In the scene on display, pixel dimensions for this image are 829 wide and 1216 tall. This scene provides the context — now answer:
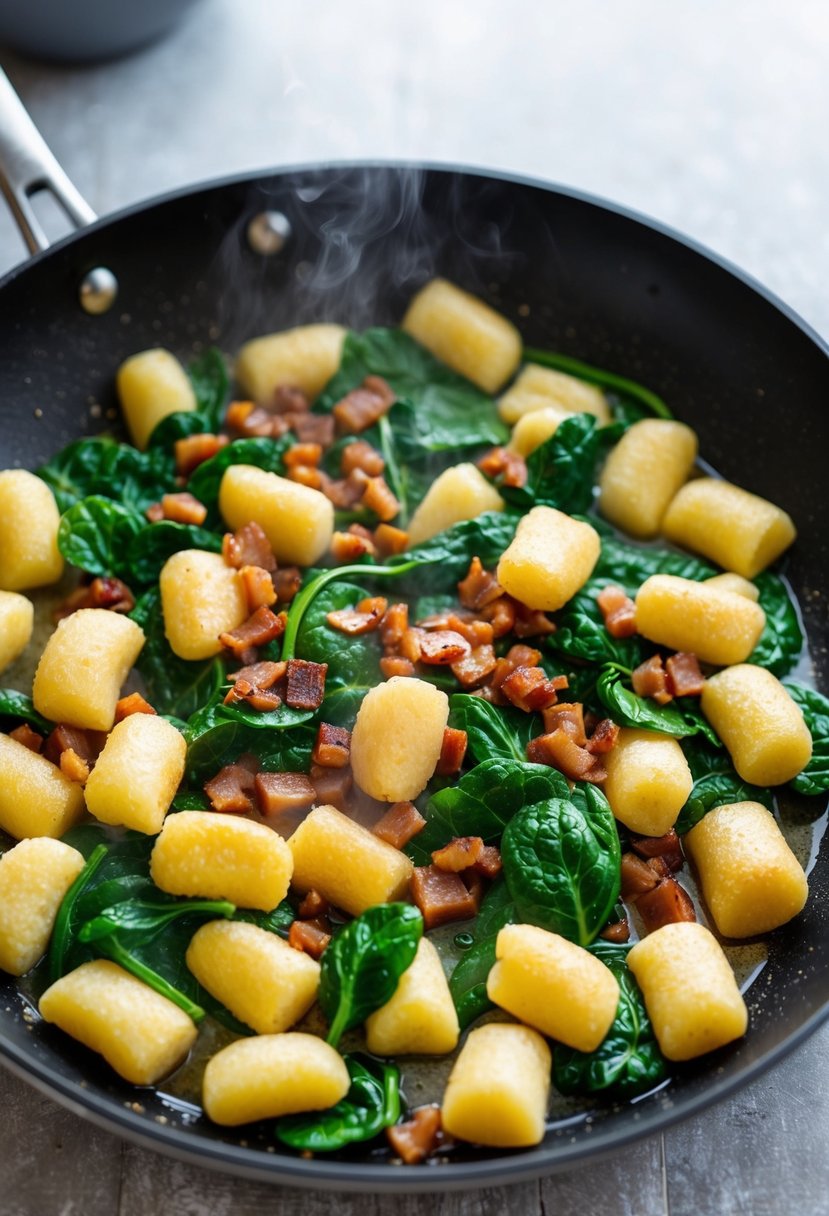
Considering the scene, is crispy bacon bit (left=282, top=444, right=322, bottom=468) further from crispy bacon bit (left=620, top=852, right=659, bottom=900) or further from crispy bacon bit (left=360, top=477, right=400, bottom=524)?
crispy bacon bit (left=620, top=852, right=659, bottom=900)

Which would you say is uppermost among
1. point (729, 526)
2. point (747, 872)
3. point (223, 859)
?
point (223, 859)

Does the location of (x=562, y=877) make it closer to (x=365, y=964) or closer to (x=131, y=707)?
(x=365, y=964)

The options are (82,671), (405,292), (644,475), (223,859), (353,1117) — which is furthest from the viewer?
(405,292)

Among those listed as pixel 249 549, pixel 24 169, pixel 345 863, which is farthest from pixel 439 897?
pixel 24 169

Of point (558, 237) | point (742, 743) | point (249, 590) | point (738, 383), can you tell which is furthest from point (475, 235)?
point (742, 743)

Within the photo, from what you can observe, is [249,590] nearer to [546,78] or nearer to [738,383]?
[738,383]

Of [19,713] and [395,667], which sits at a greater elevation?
[19,713]
